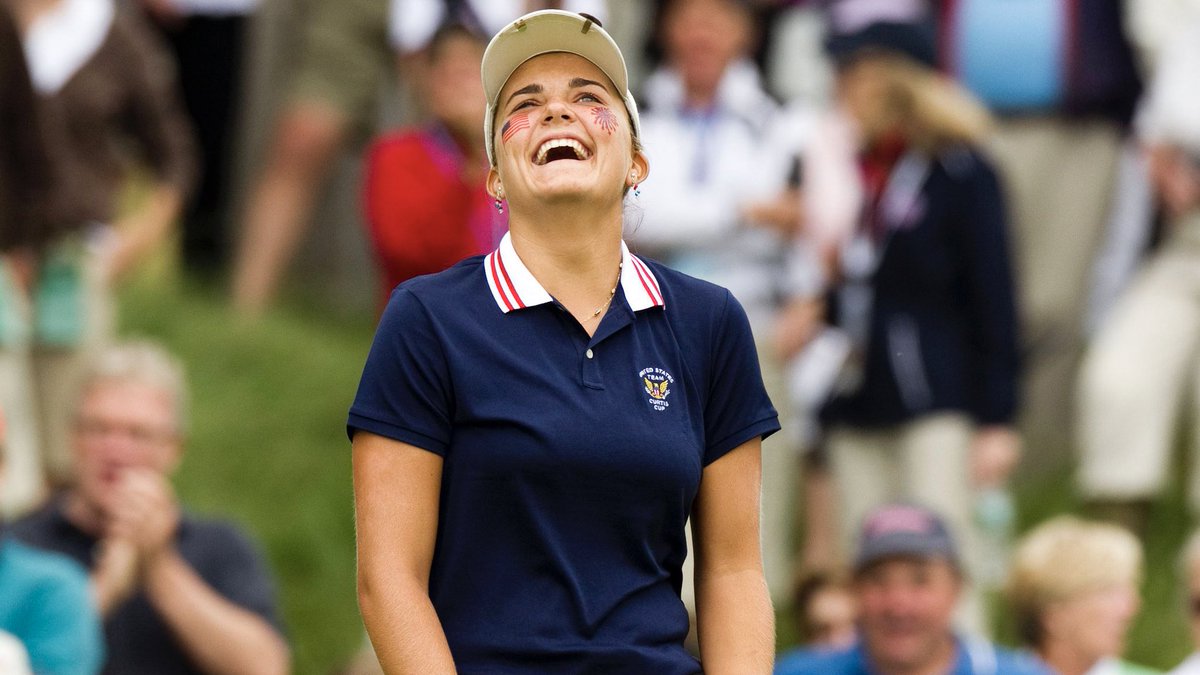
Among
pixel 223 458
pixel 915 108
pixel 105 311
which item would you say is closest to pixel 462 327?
→ pixel 915 108

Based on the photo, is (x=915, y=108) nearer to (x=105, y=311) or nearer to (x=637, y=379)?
(x=105, y=311)

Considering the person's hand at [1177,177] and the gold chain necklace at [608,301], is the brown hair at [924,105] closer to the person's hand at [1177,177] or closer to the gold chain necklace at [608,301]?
the person's hand at [1177,177]

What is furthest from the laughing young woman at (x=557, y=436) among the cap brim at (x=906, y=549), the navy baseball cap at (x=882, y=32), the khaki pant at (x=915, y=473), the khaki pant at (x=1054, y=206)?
the khaki pant at (x=1054, y=206)

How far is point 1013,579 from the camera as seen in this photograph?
6.82 meters

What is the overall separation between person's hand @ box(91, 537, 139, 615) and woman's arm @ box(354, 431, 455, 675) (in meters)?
3.23

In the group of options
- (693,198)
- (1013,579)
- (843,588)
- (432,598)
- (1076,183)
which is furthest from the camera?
(1076,183)

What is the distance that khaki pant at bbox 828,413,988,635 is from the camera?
7.78m

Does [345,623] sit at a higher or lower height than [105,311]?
lower

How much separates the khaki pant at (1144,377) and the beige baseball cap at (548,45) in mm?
5130

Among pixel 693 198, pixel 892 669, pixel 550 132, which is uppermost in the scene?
pixel 693 198

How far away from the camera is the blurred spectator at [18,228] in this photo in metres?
7.63

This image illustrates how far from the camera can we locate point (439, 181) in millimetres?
7027

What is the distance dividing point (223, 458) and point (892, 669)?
3.74 m

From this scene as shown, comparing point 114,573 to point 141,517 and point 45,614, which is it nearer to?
point 141,517
